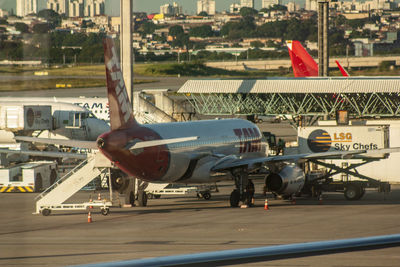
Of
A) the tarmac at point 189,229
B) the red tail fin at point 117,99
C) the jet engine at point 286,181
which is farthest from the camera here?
the jet engine at point 286,181

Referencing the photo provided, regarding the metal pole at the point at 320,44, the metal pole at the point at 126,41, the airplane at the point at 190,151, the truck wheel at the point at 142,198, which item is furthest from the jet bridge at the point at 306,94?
the truck wheel at the point at 142,198

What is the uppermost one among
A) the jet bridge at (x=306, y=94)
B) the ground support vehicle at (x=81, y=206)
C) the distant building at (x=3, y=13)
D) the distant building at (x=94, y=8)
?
the distant building at (x=94, y=8)

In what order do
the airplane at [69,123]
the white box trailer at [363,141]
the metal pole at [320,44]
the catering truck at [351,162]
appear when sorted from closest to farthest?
the catering truck at [351,162] < the white box trailer at [363,141] < the airplane at [69,123] < the metal pole at [320,44]

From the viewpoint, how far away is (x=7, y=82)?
7305 millimetres

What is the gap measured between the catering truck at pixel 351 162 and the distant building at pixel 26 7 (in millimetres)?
32314

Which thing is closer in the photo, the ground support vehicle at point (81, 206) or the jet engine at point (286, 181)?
the ground support vehicle at point (81, 206)

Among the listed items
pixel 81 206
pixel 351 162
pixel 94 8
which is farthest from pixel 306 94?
pixel 94 8

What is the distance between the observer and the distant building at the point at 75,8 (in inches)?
323

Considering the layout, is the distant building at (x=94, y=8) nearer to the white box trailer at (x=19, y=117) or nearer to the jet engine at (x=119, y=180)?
the jet engine at (x=119, y=180)

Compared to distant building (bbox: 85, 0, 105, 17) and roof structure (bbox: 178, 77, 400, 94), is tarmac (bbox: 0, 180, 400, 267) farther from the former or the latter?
roof structure (bbox: 178, 77, 400, 94)

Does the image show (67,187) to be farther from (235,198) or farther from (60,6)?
(60,6)

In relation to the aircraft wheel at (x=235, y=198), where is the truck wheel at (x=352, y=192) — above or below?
below

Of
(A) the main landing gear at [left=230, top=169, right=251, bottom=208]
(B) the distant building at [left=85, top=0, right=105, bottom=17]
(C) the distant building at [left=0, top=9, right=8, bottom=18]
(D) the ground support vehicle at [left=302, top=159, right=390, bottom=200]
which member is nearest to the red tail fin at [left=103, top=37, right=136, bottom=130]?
(A) the main landing gear at [left=230, top=169, right=251, bottom=208]

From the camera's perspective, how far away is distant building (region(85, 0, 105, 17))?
884 centimetres
